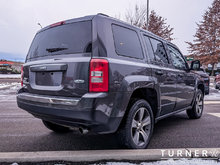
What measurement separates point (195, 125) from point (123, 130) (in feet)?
8.22

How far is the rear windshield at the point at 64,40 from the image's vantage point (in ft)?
7.20

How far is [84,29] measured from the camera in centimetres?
223

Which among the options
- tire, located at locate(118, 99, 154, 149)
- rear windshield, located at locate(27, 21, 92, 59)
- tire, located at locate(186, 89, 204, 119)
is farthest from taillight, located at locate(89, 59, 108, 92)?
tire, located at locate(186, 89, 204, 119)

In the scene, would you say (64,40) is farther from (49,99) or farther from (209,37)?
(209,37)

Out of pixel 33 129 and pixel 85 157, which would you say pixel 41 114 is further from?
pixel 33 129

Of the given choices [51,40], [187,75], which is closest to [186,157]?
[187,75]

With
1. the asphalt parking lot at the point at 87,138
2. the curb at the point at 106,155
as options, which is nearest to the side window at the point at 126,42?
the curb at the point at 106,155

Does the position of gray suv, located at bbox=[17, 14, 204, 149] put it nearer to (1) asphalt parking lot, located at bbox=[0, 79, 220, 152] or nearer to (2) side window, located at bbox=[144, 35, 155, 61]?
(2) side window, located at bbox=[144, 35, 155, 61]

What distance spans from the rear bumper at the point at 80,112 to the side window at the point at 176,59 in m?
2.18

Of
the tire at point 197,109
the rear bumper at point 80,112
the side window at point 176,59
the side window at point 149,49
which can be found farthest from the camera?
the tire at point 197,109

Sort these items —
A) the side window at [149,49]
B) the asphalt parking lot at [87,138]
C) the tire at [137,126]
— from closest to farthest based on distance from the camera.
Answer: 1. the tire at [137,126]
2. the asphalt parking lot at [87,138]
3. the side window at [149,49]

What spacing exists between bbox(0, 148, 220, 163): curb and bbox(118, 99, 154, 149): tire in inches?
6.1

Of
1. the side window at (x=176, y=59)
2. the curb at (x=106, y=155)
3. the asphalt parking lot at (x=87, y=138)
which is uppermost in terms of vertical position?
the side window at (x=176, y=59)

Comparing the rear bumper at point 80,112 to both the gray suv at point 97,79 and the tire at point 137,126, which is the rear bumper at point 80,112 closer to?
A: the gray suv at point 97,79
